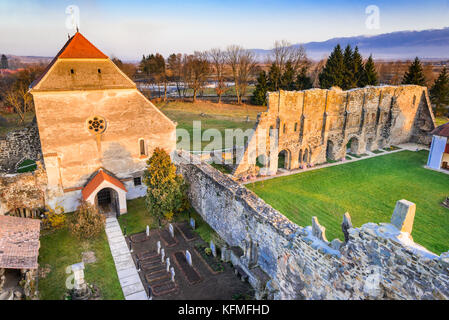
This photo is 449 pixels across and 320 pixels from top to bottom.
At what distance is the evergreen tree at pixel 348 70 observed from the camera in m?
46.1

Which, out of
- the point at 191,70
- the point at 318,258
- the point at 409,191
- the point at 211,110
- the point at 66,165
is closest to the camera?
the point at 318,258

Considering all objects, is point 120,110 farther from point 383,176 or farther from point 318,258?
point 383,176

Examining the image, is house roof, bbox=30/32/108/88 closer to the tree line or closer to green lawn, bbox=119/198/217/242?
green lawn, bbox=119/198/217/242

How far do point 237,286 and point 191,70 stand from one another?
52.8 m

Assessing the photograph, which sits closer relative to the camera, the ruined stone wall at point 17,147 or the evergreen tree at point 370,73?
the ruined stone wall at point 17,147

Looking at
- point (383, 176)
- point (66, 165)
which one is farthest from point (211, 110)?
point (66, 165)

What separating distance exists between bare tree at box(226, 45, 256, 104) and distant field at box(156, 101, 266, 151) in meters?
7.87

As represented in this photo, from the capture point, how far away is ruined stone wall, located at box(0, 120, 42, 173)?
23.2 m

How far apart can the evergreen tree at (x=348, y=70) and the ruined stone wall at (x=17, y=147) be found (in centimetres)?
4129

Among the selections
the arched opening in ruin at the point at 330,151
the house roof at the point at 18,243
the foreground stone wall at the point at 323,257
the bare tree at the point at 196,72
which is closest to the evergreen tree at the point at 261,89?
the bare tree at the point at 196,72

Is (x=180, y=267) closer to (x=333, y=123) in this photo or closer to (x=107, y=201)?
(x=107, y=201)

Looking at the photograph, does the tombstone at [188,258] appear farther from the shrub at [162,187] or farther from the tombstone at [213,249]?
the shrub at [162,187]

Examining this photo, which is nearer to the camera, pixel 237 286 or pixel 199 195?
pixel 237 286

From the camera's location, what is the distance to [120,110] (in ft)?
60.8
